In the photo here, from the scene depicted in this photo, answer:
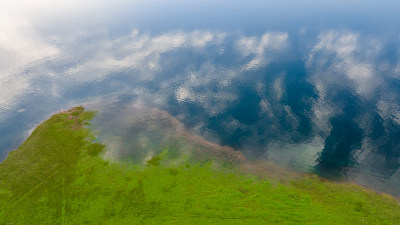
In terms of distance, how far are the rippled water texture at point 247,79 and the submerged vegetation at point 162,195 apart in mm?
9051

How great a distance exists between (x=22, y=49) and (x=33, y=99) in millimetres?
58547

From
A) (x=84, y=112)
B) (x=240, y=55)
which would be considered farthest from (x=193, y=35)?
(x=84, y=112)

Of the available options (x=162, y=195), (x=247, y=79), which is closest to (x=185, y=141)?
(x=162, y=195)

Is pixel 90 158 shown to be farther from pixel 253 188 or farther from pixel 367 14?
pixel 367 14

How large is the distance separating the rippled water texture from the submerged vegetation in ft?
29.7

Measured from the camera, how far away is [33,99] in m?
85.1

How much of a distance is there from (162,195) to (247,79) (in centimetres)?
6107

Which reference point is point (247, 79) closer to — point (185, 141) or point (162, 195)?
point (185, 141)

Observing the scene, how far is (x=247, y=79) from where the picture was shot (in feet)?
300

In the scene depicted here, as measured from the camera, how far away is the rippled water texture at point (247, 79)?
6207 cm

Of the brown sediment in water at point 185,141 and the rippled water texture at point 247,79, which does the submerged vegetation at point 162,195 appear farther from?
the rippled water texture at point 247,79

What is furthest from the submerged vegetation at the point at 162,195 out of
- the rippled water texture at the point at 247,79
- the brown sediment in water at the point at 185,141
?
the rippled water texture at the point at 247,79

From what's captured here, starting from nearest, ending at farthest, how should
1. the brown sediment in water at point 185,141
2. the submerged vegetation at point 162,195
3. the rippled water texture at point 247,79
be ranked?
the submerged vegetation at point 162,195
the brown sediment in water at point 185,141
the rippled water texture at point 247,79

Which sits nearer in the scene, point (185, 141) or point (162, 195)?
point (162, 195)
